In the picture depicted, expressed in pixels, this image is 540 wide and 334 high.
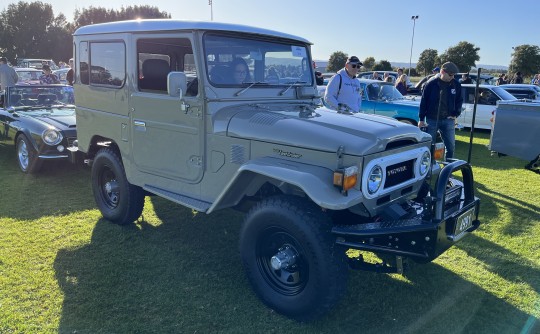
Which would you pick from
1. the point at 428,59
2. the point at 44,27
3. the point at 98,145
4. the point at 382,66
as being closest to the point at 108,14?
the point at 44,27

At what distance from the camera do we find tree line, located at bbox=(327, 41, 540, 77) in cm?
3250

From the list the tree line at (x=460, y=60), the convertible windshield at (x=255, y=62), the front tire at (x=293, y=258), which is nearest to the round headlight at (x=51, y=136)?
the convertible windshield at (x=255, y=62)

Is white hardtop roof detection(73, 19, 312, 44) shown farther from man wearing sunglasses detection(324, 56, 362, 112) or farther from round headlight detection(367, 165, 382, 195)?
round headlight detection(367, 165, 382, 195)

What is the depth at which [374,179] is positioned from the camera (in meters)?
2.90

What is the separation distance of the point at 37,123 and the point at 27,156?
65 centimetres

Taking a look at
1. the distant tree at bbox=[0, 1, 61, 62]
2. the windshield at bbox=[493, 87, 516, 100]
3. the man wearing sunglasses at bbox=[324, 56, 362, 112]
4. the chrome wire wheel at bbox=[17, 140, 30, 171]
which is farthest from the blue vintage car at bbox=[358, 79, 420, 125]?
the distant tree at bbox=[0, 1, 61, 62]

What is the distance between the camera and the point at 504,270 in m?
3.87

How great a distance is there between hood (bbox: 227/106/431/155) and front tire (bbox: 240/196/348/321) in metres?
0.46

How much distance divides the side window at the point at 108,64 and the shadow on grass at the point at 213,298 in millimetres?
1729

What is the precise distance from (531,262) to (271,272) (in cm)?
268

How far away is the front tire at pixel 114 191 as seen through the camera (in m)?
4.47

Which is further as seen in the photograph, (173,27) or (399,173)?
(173,27)

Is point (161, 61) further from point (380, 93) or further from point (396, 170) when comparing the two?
point (380, 93)

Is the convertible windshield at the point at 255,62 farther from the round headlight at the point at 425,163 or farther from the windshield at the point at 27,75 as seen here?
the windshield at the point at 27,75
